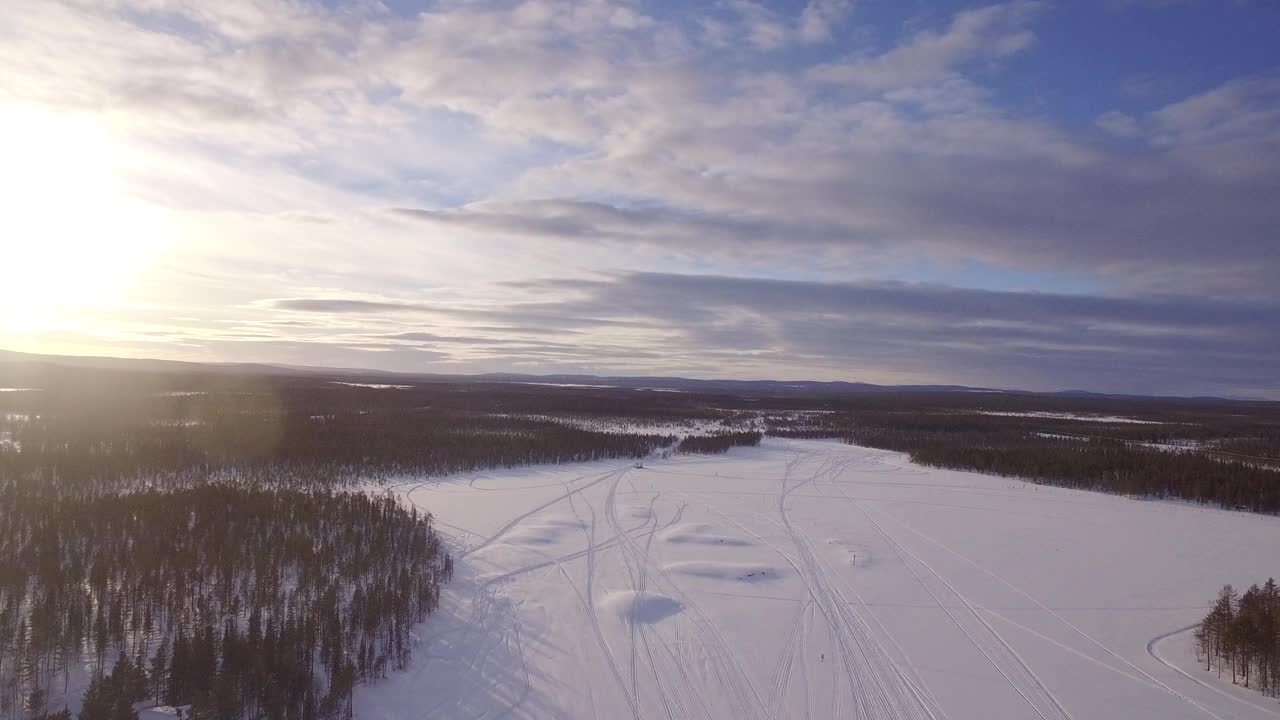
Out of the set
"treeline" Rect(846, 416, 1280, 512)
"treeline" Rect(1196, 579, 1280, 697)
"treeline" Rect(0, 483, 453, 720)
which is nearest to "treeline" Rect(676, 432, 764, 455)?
"treeline" Rect(846, 416, 1280, 512)

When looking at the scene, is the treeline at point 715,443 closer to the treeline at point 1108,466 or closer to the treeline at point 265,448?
the treeline at point 265,448

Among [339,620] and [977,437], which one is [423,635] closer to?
[339,620]

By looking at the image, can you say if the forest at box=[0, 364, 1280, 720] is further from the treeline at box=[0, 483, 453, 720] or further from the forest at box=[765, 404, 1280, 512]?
the forest at box=[765, 404, 1280, 512]

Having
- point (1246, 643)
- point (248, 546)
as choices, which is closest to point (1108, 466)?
point (1246, 643)

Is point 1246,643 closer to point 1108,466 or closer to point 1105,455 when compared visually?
point 1108,466

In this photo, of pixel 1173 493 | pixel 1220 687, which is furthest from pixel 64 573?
pixel 1173 493

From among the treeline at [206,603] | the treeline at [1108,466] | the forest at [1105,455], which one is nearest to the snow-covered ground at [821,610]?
the treeline at [206,603]
